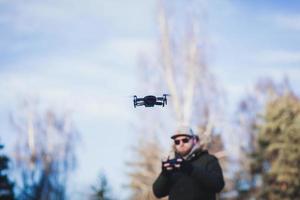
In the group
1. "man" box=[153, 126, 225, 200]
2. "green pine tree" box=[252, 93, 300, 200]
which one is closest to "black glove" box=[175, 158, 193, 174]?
"man" box=[153, 126, 225, 200]

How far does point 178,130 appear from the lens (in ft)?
16.5

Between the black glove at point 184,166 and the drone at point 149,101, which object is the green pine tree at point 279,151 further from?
the drone at point 149,101

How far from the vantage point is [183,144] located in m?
4.96

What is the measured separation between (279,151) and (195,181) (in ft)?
89.3

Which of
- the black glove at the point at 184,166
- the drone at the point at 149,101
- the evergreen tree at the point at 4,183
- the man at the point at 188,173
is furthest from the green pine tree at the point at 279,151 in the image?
A: the drone at the point at 149,101

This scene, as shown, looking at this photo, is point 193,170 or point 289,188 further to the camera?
point 289,188

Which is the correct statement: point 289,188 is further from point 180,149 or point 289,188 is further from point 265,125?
point 180,149

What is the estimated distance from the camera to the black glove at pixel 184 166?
4703 mm

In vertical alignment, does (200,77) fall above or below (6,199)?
above

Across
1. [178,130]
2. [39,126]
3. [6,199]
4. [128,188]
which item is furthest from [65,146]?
[178,130]

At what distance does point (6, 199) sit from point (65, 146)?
29.1 meters

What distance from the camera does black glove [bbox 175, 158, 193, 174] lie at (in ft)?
15.4

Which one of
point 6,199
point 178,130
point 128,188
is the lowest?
point 128,188

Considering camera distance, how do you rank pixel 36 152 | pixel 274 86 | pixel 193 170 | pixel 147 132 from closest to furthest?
1. pixel 193 170
2. pixel 147 132
3. pixel 36 152
4. pixel 274 86
